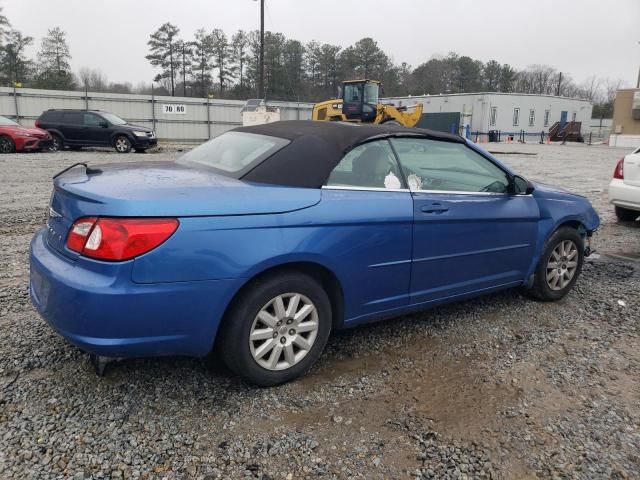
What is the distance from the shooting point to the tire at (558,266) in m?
4.42

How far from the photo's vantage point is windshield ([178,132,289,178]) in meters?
3.21

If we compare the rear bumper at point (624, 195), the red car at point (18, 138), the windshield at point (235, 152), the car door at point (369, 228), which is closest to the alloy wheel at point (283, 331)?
the car door at point (369, 228)

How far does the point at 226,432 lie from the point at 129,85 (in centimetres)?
6307

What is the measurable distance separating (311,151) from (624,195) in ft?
21.4

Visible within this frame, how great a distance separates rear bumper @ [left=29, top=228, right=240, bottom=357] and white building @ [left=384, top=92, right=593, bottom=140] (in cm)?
3785

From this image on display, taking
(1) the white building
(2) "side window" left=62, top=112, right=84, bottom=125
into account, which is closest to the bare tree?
(1) the white building

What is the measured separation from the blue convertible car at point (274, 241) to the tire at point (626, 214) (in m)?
5.21

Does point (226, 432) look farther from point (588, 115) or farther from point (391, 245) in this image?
point (588, 115)

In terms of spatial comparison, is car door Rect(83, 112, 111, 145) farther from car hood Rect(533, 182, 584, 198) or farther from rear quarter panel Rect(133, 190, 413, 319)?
rear quarter panel Rect(133, 190, 413, 319)

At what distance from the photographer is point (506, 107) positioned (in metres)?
44.6

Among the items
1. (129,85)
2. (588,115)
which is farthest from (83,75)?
(588,115)

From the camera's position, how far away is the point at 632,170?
759 cm

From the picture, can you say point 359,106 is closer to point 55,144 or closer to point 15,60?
point 55,144

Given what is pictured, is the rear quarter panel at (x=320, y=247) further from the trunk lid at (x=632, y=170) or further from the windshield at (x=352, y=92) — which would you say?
the windshield at (x=352, y=92)
